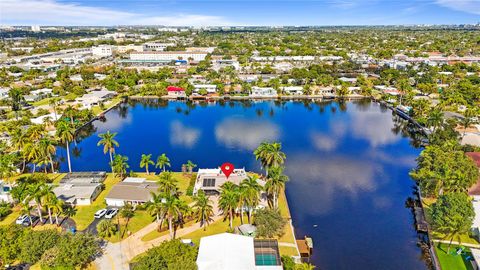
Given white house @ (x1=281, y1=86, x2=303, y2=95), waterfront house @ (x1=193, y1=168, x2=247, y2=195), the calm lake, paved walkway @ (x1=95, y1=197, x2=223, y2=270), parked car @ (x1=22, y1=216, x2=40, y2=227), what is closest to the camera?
paved walkway @ (x1=95, y1=197, x2=223, y2=270)

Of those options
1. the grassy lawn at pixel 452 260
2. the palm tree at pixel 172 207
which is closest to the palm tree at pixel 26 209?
the palm tree at pixel 172 207

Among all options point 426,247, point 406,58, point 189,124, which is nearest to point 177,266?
point 426,247

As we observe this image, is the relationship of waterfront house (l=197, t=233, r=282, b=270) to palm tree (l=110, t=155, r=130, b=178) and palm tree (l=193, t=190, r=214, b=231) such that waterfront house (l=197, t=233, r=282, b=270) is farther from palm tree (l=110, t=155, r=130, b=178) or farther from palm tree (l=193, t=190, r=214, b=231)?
palm tree (l=110, t=155, r=130, b=178)

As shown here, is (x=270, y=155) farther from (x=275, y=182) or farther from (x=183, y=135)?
(x=183, y=135)

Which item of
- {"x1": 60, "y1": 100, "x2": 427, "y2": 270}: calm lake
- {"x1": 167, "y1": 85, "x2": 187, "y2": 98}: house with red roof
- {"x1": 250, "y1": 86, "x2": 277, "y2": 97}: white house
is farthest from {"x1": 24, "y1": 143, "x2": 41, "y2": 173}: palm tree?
{"x1": 250, "y1": 86, "x2": 277, "y2": 97}: white house

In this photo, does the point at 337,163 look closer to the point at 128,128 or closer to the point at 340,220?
the point at 340,220

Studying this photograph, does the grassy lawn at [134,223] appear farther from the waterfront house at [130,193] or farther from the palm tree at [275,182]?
the palm tree at [275,182]
